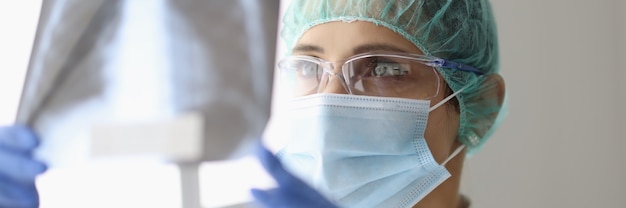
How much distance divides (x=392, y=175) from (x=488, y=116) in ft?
0.84

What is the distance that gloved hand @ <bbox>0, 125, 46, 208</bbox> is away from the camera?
3.33 feet

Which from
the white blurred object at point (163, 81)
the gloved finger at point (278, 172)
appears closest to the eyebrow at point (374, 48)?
the gloved finger at point (278, 172)

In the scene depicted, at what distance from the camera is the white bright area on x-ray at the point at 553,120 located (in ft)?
4.93

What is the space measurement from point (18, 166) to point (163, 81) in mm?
531

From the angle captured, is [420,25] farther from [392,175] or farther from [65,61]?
[65,61]

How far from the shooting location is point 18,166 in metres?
1.03

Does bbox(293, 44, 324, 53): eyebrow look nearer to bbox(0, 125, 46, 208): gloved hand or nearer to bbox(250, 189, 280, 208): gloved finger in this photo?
bbox(250, 189, 280, 208): gloved finger

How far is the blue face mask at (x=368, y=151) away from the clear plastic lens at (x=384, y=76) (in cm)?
2

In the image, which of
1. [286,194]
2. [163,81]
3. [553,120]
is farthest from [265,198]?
[553,120]

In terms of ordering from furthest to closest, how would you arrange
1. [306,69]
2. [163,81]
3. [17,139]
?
[163,81], [306,69], [17,139]

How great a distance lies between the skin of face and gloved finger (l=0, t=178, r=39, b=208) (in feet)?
1.79

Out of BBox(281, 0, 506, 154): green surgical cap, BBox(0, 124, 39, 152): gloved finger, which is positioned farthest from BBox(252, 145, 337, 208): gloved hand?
BBox(0, 124, 39, 152): gloved finger

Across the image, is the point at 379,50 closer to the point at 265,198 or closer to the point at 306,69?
the point at 306,69

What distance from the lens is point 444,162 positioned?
44.9 inches
